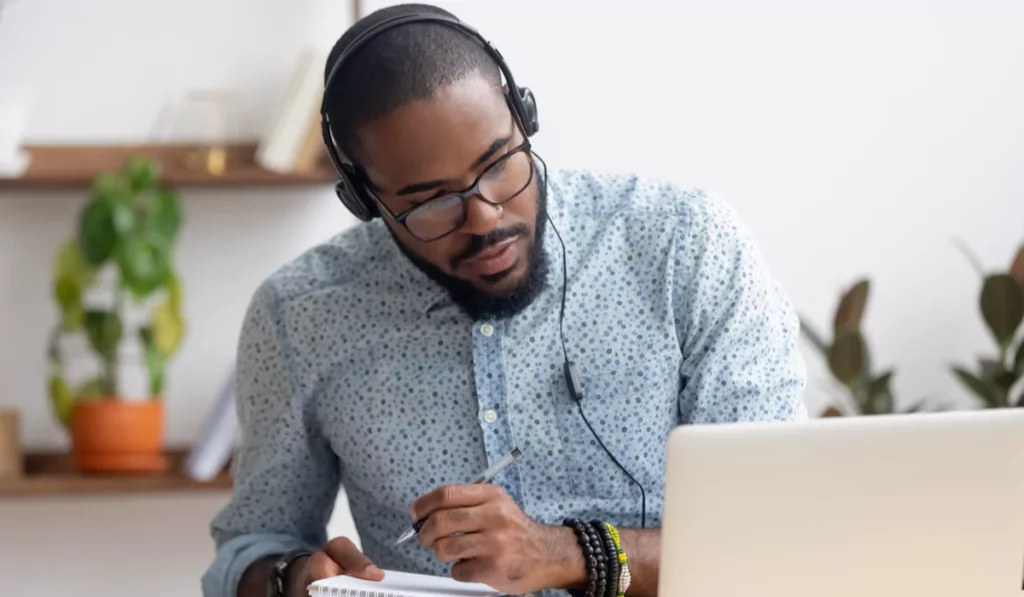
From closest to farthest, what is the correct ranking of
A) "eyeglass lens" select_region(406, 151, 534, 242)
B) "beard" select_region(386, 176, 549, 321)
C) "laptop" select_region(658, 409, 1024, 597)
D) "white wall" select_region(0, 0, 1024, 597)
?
"laptop" select_region(658, 409, 1024, 597)
"eyeglass lens" select_region(406, 151, 534, 242)
"beard" select_region(386, 176, 549, 321)
"white wall" select_region(0, 0, 1024, 597)

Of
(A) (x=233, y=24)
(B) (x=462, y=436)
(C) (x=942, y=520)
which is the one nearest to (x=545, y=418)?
(B) (x=462, y=436)

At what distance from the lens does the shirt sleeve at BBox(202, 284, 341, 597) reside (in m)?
1.58

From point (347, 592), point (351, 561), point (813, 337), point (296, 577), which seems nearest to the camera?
→ point (347, 592)

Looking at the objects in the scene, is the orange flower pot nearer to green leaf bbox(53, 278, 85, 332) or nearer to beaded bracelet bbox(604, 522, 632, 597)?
green leaf bbox(53, 278, 85, 332)

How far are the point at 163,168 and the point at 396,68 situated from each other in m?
1.31

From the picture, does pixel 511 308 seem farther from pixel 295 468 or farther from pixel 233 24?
pixel 233 24

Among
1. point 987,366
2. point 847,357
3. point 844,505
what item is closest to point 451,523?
point 844,505

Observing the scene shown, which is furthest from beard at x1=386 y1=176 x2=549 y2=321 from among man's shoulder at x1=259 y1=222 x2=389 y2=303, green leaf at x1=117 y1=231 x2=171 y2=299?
green leaf at x1=117 y1=231 x2=171 y2=299

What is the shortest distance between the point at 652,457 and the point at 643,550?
0.20 m

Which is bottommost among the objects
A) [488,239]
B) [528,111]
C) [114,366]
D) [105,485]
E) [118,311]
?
[105,485]

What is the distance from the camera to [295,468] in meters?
1.59

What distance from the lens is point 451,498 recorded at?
3.97 ft

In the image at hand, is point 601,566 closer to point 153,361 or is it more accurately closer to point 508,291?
point 508,291

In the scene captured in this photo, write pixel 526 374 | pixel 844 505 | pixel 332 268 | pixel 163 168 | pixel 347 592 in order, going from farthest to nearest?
pixel 163 168 → pixel 332 268 → pixel 526 374 → pixel 347 592 → pixel 844 505
